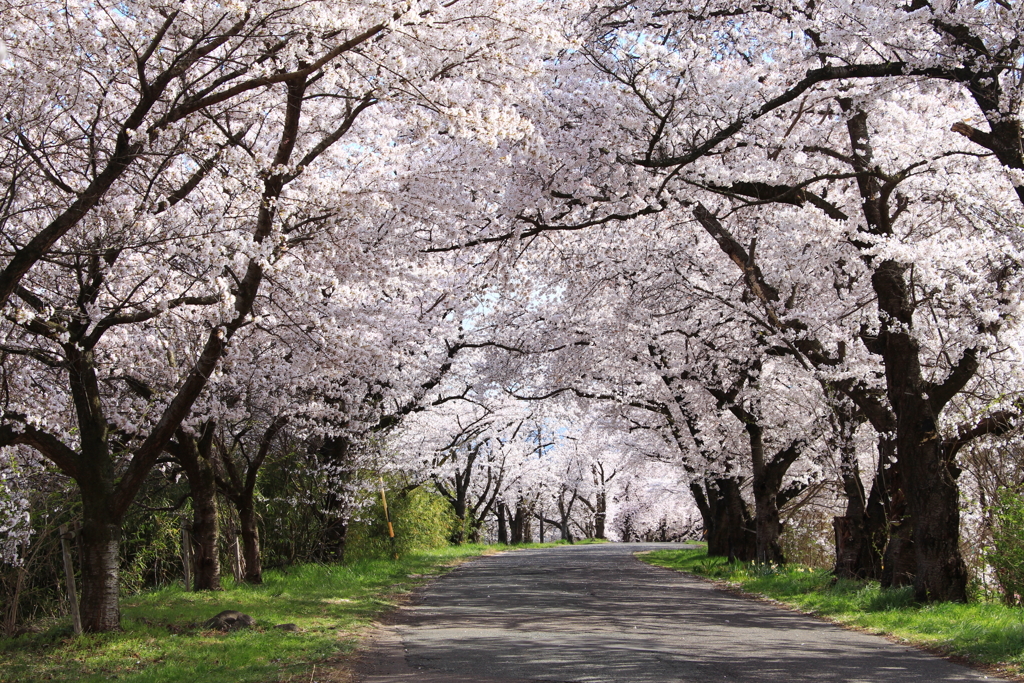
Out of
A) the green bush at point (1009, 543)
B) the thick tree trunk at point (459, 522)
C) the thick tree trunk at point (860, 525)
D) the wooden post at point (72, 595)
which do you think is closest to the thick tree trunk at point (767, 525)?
the thick tree trunk at point (860, 525)

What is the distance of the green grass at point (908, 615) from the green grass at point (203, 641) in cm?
618

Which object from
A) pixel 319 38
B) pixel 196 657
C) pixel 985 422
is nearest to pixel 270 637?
pixel 196 657

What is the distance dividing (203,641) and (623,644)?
4.51m

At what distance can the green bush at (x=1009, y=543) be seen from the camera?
946 centimetres

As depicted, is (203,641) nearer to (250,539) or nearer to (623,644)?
(623,644)

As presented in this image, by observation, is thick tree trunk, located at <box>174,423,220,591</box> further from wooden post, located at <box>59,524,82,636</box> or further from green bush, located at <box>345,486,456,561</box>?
green bush, located at <box>345,486,456,561</box>

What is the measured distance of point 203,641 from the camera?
9.47 m

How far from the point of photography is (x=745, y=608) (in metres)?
13.3

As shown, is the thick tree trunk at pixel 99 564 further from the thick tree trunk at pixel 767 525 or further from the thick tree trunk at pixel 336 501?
the thick tree trunk at pixel 767 525

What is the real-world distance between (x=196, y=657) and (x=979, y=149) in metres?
12.4

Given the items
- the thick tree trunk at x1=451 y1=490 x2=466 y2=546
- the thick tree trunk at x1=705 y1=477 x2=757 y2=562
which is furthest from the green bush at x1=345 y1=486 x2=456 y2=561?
the thick tree trunk at x1=705 y1=477 x2=757 y2=562

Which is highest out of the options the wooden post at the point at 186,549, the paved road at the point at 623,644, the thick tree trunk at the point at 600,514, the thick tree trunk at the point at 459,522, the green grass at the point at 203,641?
the wooden post at the point at 186,549

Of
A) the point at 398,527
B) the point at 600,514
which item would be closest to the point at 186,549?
the point at 398,527

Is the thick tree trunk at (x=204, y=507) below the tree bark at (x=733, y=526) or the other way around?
the other way around
